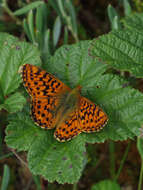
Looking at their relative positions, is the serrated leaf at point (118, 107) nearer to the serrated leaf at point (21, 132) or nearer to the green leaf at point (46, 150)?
the green leaf at point (46, 150)

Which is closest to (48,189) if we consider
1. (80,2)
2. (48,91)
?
(48,91)

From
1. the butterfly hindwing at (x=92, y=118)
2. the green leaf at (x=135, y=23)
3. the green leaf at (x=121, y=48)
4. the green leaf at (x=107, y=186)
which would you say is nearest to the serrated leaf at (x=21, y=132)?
the butterfly hindwing at (x=92, y=118)

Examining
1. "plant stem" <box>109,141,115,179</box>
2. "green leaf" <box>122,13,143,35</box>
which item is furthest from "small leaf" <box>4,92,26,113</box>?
"plant stem" <box>109,141,115,179</box>


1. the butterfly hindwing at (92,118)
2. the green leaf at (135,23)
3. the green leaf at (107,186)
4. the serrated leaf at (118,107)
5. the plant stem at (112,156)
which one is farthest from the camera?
the plant stem at (112,156)

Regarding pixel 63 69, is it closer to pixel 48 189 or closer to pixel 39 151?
pixel 39 151

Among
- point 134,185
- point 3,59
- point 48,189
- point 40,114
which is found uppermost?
point 3,59

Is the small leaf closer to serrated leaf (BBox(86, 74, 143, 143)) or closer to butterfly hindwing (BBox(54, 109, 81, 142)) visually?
butterfly hindwing (BBox(54, 109, 81, 142))
